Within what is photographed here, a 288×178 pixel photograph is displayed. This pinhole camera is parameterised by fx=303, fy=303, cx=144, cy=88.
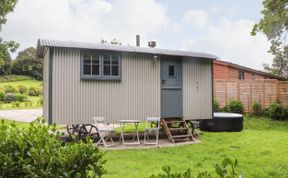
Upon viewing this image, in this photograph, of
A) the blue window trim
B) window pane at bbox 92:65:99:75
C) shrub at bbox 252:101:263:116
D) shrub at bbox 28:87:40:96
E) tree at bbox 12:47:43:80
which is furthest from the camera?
tree at bbox 12:47:43:80

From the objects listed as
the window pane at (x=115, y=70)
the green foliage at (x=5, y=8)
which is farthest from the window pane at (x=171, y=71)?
the green foliage at (x=5, y=8)

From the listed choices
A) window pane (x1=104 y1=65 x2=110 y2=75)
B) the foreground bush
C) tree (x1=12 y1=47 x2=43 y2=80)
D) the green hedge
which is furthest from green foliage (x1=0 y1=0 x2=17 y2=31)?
tree (x1=12 y1=47 x2=43 y2=80)

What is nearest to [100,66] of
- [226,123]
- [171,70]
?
[171,70]

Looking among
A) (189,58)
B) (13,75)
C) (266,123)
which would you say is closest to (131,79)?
(189,58)

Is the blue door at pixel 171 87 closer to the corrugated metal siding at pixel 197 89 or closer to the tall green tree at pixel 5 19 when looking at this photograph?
the corrugated metal siding at pixel 197 89

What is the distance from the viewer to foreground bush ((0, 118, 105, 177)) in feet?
7.64

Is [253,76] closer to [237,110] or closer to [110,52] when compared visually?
[237,110]

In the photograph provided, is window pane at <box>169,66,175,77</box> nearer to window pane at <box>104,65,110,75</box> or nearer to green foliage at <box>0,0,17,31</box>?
window pane at <box>104,65,110,75</box>

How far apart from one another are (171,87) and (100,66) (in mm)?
2712

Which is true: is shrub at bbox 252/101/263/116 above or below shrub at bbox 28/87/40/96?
below

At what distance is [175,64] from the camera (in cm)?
1077

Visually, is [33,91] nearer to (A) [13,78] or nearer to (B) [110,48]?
(A) [13,78]

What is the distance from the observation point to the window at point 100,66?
9.27 meters

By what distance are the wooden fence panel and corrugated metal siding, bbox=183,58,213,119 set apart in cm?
585
